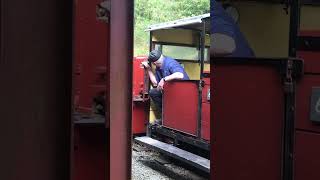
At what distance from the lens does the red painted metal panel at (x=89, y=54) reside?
2.49m

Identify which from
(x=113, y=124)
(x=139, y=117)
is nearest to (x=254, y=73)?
(x=113, y=124)

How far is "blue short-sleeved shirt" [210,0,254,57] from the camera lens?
221 centimetres

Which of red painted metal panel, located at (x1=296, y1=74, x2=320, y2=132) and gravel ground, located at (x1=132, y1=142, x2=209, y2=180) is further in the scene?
gravel ground, located at (x1=132, y1=142, x2=209, y2=180)

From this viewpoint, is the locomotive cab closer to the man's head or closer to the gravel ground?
the gravel ground

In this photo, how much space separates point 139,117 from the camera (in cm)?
901

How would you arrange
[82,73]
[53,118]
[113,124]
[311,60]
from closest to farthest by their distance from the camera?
[53,118], [311,60], [113,124], [82,73]

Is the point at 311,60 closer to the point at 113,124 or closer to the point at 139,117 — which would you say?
the point at 113,124

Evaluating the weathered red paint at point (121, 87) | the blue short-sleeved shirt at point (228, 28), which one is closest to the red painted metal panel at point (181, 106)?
the blue short-sleeved shirt at point (228, 28)

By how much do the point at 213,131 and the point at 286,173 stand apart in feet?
1.26

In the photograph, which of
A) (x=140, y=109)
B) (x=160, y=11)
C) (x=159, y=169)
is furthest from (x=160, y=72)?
(x=160, y=11)

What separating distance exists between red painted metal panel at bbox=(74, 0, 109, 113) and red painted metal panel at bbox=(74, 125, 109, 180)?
5.4 inches

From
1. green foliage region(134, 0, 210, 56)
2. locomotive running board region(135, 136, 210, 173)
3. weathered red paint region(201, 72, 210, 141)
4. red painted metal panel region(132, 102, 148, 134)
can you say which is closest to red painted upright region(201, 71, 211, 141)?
weathered red paint region(201, 72, 210, 141)

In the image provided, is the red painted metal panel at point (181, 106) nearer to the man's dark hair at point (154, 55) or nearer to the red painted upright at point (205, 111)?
the red painted upright at point (205, 111)

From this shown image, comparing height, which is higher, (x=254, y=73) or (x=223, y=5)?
(x=223, y=5)
